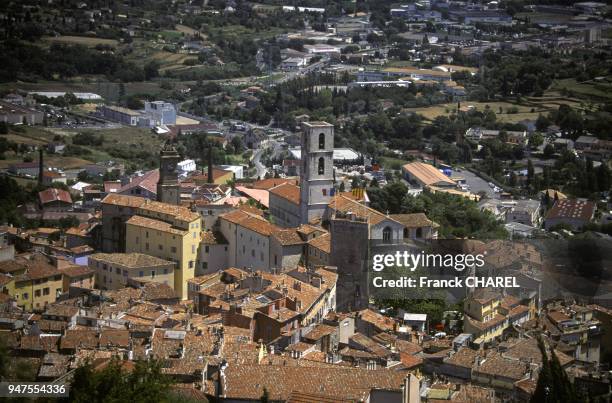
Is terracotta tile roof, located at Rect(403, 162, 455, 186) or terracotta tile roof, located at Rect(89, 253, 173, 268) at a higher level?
terracotta tile roof, located at Rect(89, 253, 173, 268)

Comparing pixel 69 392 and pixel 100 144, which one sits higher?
pixel 69 392

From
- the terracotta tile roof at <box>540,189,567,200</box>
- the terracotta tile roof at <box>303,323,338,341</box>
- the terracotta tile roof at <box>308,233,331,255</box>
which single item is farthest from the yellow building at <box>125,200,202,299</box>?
the terracotta tile roof at <box>540,189,567,200</box>

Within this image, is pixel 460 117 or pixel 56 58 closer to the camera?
pixel 460 117

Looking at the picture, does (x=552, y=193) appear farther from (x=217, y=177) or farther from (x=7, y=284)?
(x=7, y=284)

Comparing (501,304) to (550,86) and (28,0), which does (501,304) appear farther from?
(28,0)

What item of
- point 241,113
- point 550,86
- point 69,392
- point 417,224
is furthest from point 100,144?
point 69,392

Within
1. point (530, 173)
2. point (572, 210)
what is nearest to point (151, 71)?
point (530, 173)

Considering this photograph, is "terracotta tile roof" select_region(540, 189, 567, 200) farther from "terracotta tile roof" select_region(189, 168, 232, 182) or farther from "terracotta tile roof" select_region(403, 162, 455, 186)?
"terracotta tile roof" select_region(189, 168, 232, 182)
